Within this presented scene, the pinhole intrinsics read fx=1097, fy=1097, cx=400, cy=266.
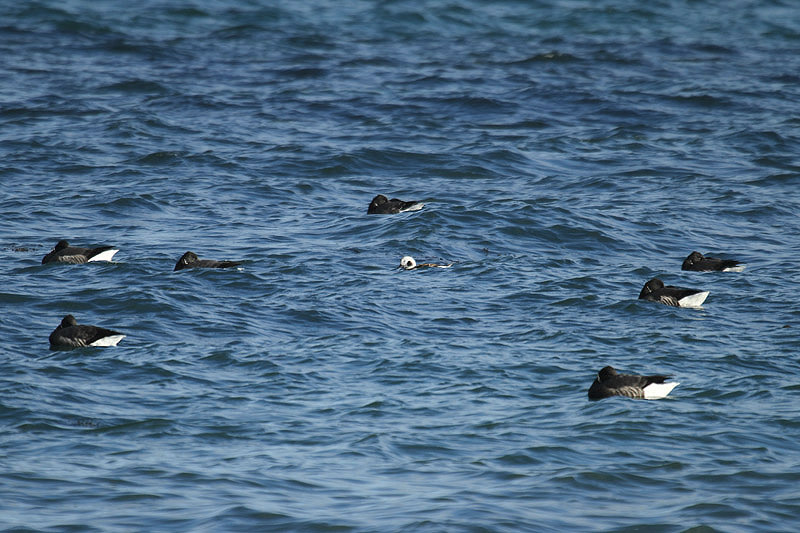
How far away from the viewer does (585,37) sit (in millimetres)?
41156

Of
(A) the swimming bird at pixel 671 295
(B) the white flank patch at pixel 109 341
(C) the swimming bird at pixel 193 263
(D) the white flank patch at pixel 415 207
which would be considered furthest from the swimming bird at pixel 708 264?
(B) the white flank patch at pixel 109 341

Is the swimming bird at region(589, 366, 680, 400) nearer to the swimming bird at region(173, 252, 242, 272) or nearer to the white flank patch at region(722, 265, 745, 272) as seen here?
the white flank patch at region(722, 265, 745, 272)

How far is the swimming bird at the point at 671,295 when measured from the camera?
50.3ft

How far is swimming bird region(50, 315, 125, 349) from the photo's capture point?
43.3 ft

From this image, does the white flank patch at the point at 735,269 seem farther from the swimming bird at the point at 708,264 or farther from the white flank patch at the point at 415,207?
the white flank patch at the point at 415,207

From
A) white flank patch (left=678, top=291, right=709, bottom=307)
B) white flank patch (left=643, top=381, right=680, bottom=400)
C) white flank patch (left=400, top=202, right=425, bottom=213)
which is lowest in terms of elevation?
white flank patch (left=400, top=202, right=425, bottom=213)

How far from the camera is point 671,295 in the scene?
15.3 m

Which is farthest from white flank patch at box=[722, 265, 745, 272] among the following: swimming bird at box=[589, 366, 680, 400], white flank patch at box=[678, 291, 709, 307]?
swimming bird at box=[589, 366, 680, 400]

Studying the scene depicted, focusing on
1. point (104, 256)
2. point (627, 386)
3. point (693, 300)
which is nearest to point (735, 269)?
point (693, 300)

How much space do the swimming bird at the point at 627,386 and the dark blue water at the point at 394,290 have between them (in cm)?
27

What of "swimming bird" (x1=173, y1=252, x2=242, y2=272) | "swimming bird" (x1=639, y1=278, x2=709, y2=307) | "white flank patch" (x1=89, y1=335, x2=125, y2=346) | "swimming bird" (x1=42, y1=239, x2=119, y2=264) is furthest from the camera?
"swimming bird" (x1=42, y1=239, x2=119, y2=264)

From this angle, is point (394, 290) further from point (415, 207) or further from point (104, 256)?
point (415, 207)

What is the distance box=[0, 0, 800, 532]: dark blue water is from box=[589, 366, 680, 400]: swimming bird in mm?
266

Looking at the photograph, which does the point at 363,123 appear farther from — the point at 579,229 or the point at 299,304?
the point at 299,304
